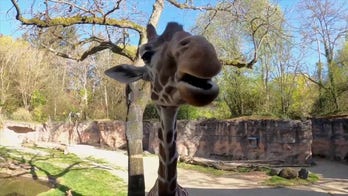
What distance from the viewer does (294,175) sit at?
12.0 metres

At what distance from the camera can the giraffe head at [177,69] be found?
4.62 ft

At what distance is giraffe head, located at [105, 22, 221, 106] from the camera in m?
1.41

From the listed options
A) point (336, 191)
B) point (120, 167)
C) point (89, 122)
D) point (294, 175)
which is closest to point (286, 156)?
point (294, 175)

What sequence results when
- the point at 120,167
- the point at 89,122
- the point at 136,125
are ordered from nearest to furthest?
1. the point at 136,125
2. the point at 120,167
3. the point at 89,122

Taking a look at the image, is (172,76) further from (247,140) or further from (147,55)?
(247,140)

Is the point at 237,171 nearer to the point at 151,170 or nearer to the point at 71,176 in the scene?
the point at 151,170

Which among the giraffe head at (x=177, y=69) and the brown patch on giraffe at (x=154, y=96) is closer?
the giraffe head at (x=177, y=69)

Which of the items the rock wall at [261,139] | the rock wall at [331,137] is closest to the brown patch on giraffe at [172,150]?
the rock wall at [261,139]

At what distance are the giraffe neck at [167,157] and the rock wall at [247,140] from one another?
44.8ft

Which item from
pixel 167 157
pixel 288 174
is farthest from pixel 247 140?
pixel 167 157

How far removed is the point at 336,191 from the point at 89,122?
1931 centimetres

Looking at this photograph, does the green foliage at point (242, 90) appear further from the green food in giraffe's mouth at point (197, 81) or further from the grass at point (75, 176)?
the green food in giraffe's mouth at point (197, 81)

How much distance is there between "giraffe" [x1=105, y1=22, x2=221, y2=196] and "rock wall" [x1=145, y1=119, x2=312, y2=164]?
539 inches

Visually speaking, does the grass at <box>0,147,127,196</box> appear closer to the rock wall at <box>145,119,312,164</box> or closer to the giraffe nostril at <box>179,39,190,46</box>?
the rock wall at <box>145,119,312,164</box>
